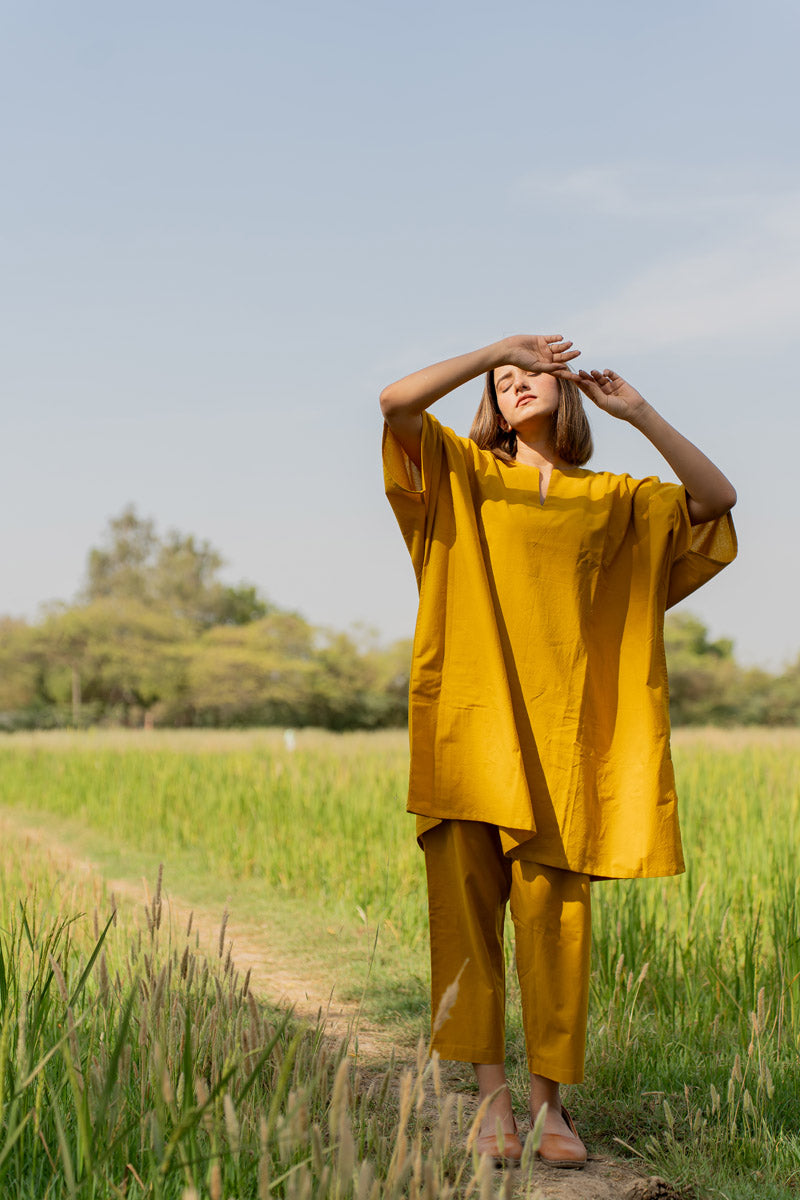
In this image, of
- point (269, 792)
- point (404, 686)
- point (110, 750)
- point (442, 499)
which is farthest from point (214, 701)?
point (442, 499)

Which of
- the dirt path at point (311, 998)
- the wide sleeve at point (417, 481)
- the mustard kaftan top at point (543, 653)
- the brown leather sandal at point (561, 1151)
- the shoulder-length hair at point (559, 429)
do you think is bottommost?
the dirt path at point (311, 998)

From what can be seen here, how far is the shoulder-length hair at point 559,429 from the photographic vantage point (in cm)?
255

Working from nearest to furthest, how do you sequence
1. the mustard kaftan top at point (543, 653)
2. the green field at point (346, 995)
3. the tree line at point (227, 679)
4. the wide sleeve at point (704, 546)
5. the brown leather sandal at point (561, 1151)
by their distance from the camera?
the green field at point (346, 995), the brown leather sandal at point (561, 1151), the mustard kaftan top at point (543, 653), the wide sleeve at point (704, 546), the tree line at point (227, 679)

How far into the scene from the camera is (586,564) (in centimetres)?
245

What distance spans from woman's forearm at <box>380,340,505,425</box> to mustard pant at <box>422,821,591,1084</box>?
0.96m

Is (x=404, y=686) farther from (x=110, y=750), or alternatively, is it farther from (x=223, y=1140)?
(x=223, y=1140)

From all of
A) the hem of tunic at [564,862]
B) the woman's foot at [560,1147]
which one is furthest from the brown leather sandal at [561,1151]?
the hem of tunic at [564,862]

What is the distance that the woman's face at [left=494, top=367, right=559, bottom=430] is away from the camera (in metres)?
2.52

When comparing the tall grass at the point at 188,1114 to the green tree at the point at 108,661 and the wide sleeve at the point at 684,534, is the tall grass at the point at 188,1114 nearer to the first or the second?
the wide sleeve at the point at 684,534

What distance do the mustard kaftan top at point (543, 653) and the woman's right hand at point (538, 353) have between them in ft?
0.80

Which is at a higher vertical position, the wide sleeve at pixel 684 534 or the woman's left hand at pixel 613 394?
the woman's left hand at pixel 613 394

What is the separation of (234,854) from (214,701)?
115 ft

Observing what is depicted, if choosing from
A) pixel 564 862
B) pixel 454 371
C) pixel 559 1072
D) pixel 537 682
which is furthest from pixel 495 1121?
pixel 454 371

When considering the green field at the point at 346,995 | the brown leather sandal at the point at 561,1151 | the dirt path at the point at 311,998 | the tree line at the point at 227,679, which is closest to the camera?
the green field at the point at 346,995
